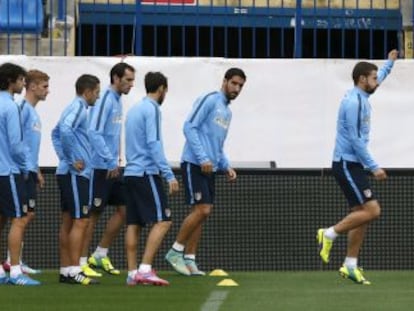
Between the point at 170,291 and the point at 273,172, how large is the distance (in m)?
3.91

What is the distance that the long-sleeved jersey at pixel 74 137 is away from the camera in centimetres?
1378

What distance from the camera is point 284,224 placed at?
1680 centimetres

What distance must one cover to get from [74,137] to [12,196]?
77 cm

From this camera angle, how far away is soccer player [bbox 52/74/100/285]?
13812mm

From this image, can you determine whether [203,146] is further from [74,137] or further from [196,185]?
[74,137]

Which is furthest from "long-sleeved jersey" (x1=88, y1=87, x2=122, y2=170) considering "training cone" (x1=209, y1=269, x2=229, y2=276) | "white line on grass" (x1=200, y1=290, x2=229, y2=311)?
"white line on grass" (x1=200, y1=290, x2=229, y2=311)

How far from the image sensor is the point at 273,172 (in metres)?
16.9

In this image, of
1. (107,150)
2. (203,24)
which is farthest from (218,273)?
(203,24)

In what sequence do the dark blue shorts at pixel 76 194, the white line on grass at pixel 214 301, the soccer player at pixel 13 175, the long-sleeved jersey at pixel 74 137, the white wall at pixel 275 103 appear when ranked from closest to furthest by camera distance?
the white line on grass at pixel 214 301, the soccer player at pixel 13 175, the long-sleeved jersey at pixel 74 137, the dark blue shorts at pixel 76 194, the white wall at pixel 275 103

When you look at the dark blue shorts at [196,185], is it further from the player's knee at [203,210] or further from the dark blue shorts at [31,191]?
the dark blue shorts at [31,191]

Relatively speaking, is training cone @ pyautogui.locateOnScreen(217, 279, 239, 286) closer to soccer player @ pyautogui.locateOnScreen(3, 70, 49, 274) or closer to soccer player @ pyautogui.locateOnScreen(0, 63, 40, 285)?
soccer player @ pyautogui.locateOnScreen(0, 63, 40, 285)

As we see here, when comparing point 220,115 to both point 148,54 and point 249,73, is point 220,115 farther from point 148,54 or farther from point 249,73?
point 148,54

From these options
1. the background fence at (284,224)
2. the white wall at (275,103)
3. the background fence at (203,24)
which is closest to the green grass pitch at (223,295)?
the background fence at (284,224)

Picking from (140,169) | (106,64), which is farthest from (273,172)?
(140,169)
